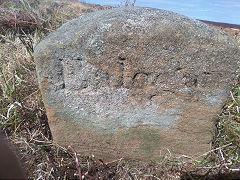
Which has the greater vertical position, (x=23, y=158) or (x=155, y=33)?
(x=155, y=33)

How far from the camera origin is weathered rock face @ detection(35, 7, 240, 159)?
3.68 ft

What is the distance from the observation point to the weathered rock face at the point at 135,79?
3.68ft

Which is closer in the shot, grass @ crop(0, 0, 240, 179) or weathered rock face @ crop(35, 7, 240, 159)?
weathered rock face @ crop(35, 7, 240, 159)

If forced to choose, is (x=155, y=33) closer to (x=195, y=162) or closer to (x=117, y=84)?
(x=117, y=84)

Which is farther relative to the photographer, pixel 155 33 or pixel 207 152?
pixel 207 152

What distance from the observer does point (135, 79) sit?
124 centimetres

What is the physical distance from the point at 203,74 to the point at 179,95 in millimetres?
193

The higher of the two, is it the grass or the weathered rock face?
the weathered rock face

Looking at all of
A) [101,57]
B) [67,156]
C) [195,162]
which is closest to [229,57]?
[101,57]

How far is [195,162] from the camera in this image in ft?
5.06

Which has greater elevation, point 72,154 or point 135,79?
point 135,79

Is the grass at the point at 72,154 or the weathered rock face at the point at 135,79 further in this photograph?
the grass at the point at 72,154

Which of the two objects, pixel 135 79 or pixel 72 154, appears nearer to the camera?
pixel 135 79

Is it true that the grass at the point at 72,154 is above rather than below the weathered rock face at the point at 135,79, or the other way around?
below
